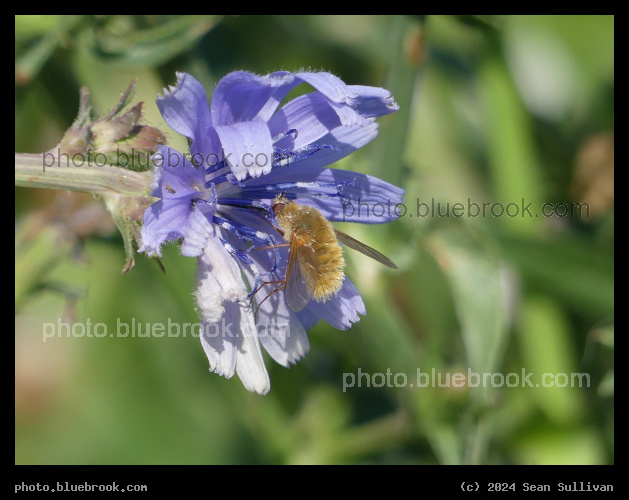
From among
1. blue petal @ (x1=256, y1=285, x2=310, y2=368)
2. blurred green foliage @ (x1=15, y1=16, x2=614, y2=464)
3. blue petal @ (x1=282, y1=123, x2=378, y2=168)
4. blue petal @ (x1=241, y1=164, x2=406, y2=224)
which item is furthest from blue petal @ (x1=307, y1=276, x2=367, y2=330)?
blurred green foliage @ (x1=15, y1=16, x2=614, y2=464)

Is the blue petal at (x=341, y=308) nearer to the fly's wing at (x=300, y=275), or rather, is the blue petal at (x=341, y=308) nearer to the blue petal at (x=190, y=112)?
the fly's wing at (x=300, y=275)

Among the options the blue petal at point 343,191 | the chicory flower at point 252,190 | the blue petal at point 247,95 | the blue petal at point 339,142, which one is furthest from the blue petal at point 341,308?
the blue petal at point 247,95

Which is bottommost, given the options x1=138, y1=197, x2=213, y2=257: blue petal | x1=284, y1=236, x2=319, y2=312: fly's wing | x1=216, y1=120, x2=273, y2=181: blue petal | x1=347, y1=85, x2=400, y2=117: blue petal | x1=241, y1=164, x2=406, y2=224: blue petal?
x1=284, y1=236, x2=319, y2=312: fly's wing

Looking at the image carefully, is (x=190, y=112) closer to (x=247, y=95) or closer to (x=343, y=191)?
(x=247, y=95)

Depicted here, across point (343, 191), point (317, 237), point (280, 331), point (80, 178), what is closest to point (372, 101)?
point (343, 191)

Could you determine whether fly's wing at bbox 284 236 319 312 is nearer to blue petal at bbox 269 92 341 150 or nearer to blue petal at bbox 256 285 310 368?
blue petal at bbox 256 285 310 368

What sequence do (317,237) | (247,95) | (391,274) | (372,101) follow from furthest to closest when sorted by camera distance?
(391,274)
(317,237)
(372,101)
(247,95)
